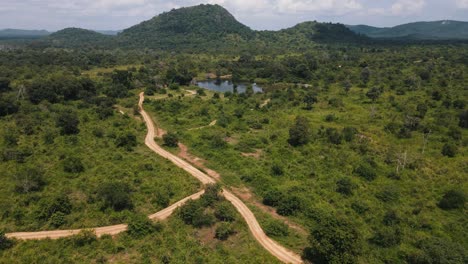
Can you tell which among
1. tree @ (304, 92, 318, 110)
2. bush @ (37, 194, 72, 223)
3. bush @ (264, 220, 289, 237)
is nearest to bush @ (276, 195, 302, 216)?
bush @ (264, 220, 289, 237)

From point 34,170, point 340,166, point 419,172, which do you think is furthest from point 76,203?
point 419,172

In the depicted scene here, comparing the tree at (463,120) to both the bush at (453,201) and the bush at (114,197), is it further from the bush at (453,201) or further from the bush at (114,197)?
the bush at (114,197)

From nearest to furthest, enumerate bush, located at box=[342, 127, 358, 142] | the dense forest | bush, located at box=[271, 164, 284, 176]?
the dense forest < bush, located at box=[271, 164, 284, 176] < bush, located at box=[342, 127, 358, 142]

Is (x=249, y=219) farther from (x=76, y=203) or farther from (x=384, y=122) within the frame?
(x=384, y=122)

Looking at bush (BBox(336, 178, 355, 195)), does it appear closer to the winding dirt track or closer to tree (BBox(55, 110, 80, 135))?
the winding dirt track

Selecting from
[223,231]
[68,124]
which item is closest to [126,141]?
[68,124]

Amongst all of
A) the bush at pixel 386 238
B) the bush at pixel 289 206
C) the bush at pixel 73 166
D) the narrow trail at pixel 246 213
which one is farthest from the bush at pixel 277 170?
the bush at pixel 73 166
